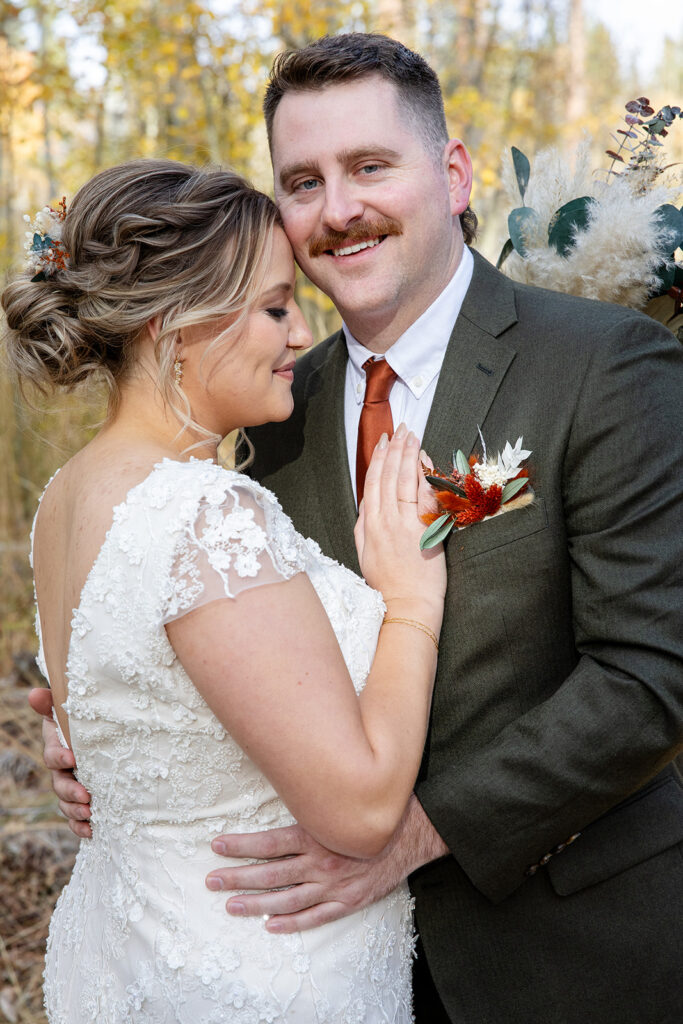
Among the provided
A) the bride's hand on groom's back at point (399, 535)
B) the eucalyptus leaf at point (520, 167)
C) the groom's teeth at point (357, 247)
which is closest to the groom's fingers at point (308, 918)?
the bride's hand on groom's back at point (399, 535)

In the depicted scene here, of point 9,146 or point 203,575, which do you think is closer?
point 203,575

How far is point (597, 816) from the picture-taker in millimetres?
2057

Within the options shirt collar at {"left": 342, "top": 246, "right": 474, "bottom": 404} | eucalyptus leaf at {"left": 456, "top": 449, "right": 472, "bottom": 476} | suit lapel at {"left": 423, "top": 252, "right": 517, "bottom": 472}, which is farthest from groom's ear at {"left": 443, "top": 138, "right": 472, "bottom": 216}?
eucalyptus leaf at {"left": 456, "top": 449, "right": 472, "bottom": 476}

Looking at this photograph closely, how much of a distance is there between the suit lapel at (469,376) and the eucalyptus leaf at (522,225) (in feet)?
1.30

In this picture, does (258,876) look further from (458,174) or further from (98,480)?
(458,174)

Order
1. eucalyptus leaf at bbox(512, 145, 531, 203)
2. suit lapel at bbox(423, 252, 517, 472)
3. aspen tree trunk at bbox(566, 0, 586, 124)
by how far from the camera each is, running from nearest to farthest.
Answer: suit lapel at bbox(423, 252, 517, 472)
eucalyptus leaf at bbox(512, 145, 531, 203)
aspen tree trunk at bbox(566, 0, 586, 124)

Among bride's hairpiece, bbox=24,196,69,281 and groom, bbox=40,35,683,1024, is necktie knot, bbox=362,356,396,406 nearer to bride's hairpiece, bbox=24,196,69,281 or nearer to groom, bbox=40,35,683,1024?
groom, bbox=40,35,683,1024

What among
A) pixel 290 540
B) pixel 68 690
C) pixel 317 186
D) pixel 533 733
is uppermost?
pixel 317 186

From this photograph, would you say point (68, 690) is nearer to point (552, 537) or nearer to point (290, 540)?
point (290, 540)

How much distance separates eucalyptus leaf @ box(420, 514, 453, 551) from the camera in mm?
2143

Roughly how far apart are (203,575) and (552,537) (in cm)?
83

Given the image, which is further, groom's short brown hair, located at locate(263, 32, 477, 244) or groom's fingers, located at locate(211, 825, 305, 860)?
groom's short brown hair, located at locate(263, 32, 477, 244)

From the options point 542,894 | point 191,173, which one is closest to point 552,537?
point 542,894

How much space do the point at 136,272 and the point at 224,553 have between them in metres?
0.74
